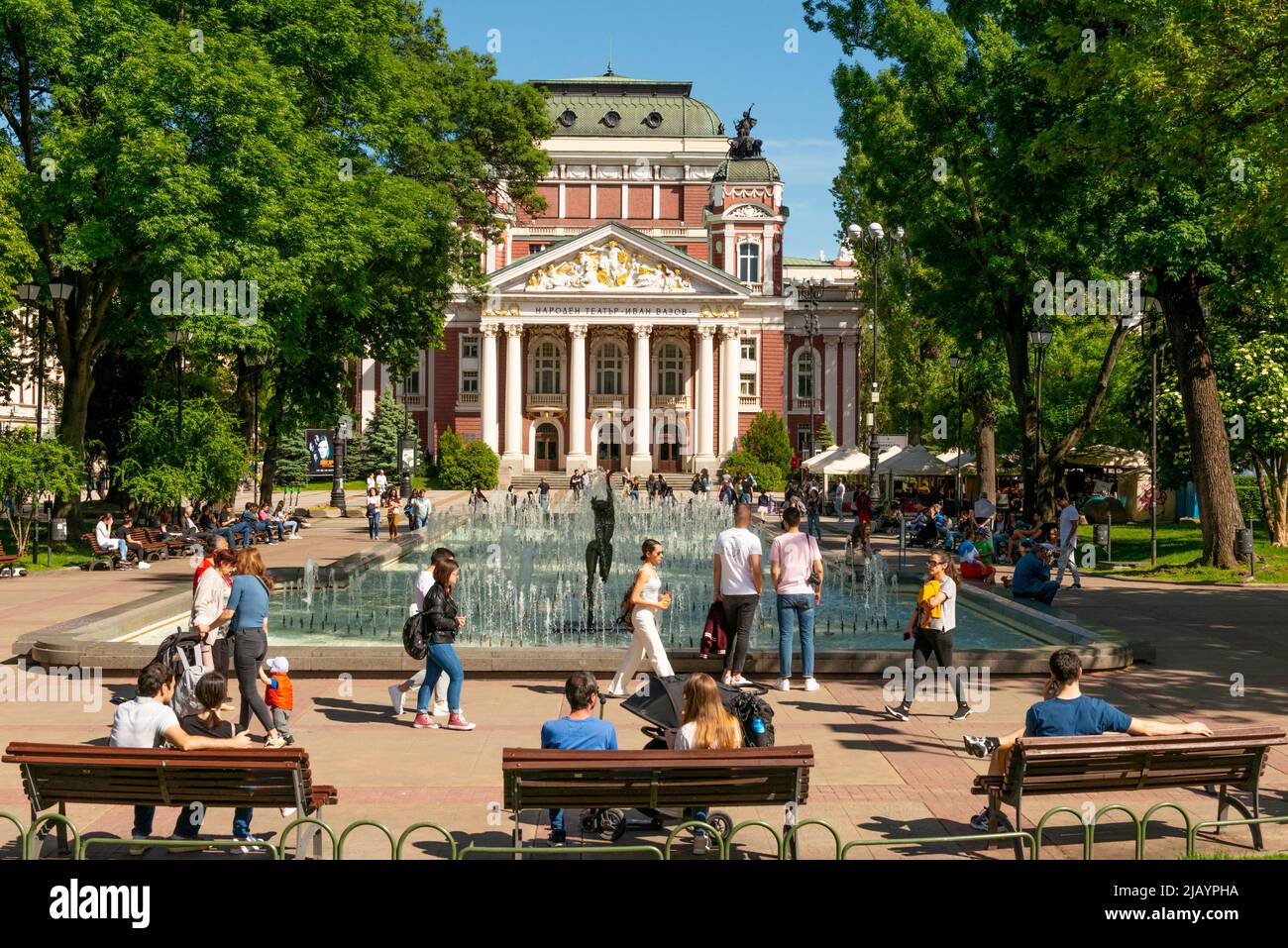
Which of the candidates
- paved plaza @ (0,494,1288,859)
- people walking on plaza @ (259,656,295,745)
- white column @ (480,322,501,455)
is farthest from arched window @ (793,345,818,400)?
people walking on plaza @ (259,656,295,745)

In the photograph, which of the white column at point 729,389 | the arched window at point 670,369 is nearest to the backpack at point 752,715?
the white column at point 729,389

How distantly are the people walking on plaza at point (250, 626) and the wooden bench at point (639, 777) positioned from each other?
3479 millimetres

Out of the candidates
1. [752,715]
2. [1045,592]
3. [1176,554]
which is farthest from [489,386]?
[752,715]

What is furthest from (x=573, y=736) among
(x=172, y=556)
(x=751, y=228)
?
(x=751, y=228)

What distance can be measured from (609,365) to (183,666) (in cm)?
7291

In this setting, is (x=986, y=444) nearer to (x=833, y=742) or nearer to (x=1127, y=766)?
(x=833, y=742)

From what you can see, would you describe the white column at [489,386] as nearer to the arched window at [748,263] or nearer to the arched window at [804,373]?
the arched window at [748,263]

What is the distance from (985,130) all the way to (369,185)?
15.6 metres

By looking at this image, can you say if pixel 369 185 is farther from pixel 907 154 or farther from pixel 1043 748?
pixel 1043 748

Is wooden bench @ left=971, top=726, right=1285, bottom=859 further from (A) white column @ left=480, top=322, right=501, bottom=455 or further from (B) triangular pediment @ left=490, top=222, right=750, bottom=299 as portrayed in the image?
(A) white column @ left=480, top=322, right=501, bottom=455

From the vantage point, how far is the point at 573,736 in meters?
7.96

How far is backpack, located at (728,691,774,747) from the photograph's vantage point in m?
8.91

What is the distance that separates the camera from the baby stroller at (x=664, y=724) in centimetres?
822

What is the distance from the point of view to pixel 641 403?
78.4 meters
